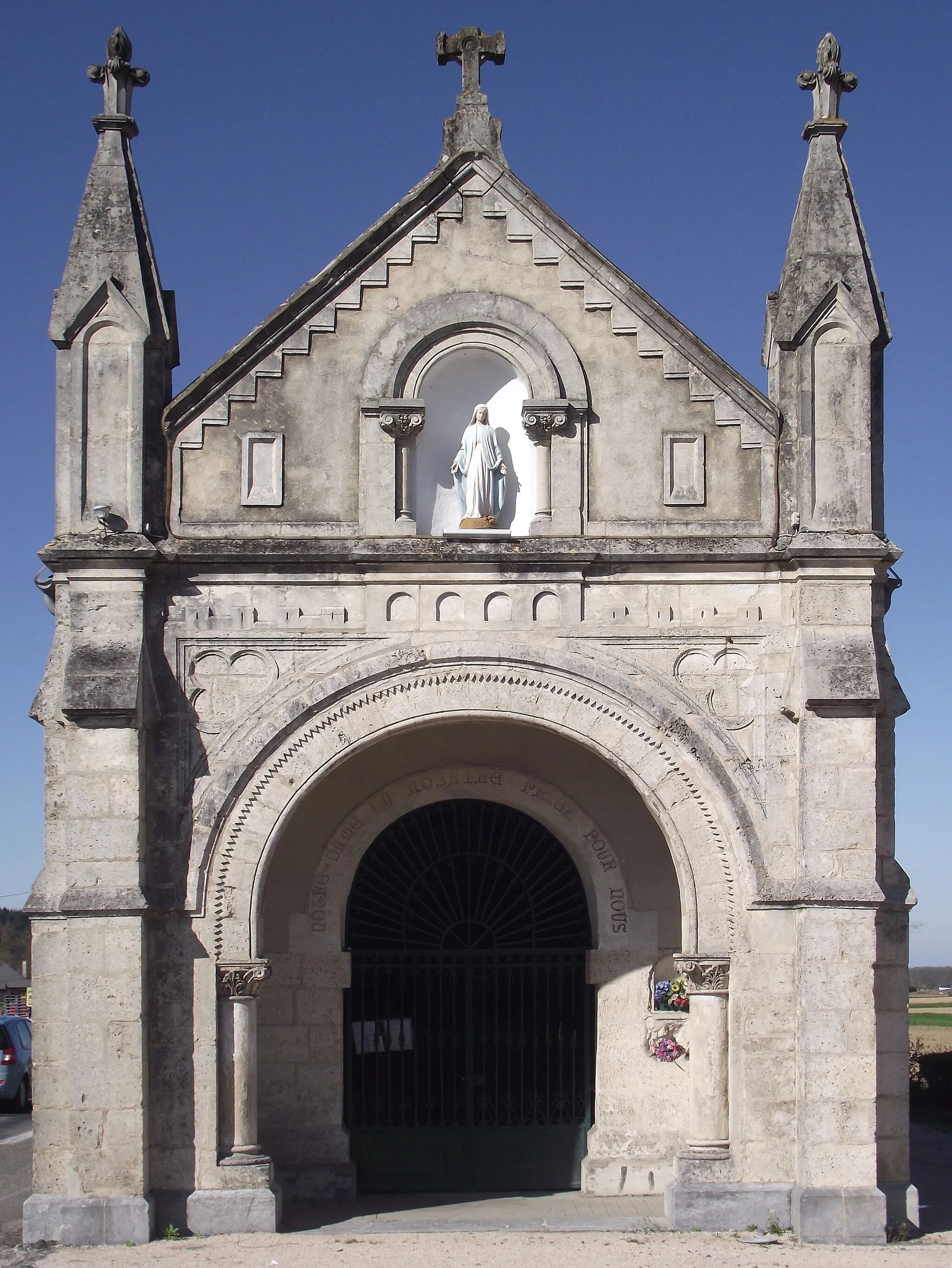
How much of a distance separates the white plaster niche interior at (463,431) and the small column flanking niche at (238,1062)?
13.0 ft

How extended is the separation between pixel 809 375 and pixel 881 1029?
5.41 metres

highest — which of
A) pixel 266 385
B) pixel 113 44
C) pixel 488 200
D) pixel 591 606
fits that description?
pixel 113 44

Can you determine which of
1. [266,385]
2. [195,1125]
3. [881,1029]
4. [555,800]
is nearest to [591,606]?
[555,800]

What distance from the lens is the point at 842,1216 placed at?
37.4ft

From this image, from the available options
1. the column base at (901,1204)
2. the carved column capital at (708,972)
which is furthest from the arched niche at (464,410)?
the column base at (901,1204)

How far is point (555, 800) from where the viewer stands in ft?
44.4

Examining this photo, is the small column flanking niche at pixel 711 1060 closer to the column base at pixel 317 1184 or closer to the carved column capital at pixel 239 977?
the column base at pixel 317 1184

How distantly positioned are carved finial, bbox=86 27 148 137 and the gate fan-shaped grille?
257 inches

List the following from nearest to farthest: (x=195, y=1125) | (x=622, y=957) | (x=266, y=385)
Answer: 1. (x=195, y=1125)
2. (x=266, y=385)
3. (x=622, y=957)

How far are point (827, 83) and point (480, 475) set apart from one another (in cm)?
452

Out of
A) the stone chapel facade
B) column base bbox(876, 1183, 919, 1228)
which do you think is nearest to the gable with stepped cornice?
the stone chapel facade

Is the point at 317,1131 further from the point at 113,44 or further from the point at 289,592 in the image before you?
the point at 113,44

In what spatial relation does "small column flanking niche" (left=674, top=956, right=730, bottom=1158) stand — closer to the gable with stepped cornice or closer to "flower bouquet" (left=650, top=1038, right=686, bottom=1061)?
"flower bouquet" (left=650, top=1038, right=686, bottom=1061)

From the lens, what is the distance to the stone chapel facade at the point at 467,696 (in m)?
11.6
